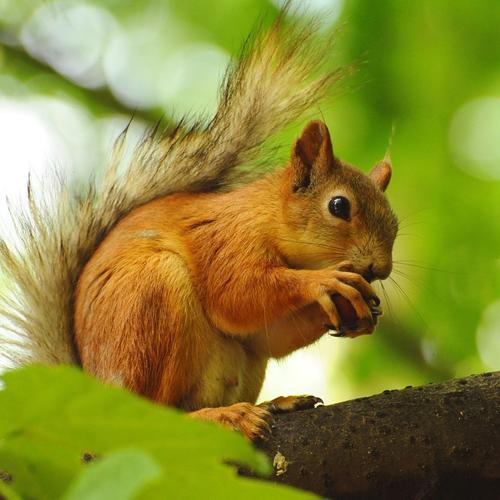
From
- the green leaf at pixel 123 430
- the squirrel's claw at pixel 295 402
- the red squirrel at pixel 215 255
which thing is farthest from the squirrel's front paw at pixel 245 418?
the green leaf at pixel 123 430

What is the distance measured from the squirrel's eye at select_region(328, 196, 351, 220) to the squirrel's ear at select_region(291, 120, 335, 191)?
0.16 metres

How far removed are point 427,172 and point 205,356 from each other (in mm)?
1870

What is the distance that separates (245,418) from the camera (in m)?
2.24

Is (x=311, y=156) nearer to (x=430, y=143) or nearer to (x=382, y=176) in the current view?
(x=382, y=176)

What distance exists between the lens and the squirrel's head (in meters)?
2.87

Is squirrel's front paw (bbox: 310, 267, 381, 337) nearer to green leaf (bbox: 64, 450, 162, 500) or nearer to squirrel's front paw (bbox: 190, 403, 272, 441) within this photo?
squirrel's front paw (bbox: 190, 403, 272, 441)

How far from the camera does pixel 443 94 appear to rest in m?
4.09

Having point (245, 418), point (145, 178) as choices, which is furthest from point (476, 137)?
point (245, 418)

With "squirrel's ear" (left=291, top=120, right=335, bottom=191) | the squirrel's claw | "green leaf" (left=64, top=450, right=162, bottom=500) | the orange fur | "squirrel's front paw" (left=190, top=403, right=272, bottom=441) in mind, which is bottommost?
"green leaf" (left=64, top=450, right=162, bottom=500)

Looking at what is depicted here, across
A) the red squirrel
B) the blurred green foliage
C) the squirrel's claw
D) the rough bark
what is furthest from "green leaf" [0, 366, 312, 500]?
the blurred green foliage

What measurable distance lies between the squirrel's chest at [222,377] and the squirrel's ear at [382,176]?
0.87 meters

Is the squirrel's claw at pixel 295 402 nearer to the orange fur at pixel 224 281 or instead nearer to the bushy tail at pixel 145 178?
the orange fur at pixel 224 281

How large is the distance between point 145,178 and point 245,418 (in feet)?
4.24

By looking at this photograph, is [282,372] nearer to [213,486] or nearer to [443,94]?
[443,94]
